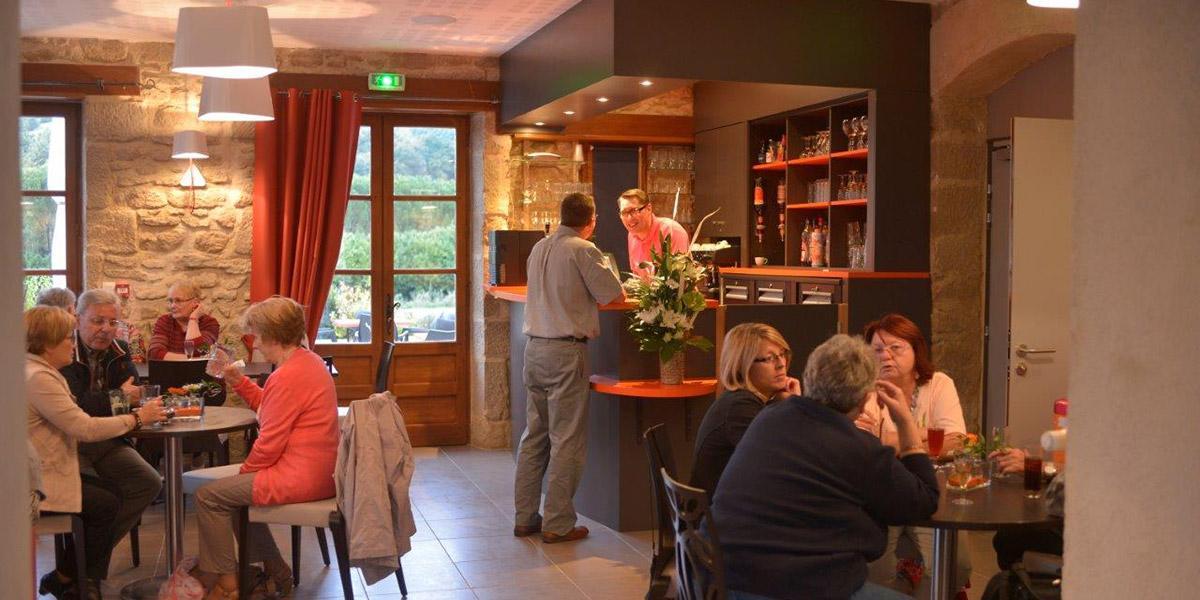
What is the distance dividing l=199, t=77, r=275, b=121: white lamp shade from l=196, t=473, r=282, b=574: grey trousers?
75.1 inches

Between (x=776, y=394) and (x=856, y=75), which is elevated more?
(x=856, y=75)

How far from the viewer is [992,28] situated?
21.4ft

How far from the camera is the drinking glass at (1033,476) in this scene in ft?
11.8

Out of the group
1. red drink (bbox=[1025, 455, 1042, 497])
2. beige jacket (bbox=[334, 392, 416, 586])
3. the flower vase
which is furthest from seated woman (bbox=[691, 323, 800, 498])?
the flower vase

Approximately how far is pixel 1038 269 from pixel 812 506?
3718mm

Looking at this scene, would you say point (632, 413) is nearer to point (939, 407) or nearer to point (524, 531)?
point (524, 531)

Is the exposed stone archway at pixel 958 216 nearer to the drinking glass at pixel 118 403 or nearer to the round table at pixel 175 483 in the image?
the round table at pixel 175 483

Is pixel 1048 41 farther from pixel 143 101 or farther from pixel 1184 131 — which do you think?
pixel 143 101

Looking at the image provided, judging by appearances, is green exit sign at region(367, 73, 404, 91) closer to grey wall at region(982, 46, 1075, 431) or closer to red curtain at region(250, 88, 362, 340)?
red curtain at region(250, 88, 362, 340)

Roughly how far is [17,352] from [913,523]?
7.76ft

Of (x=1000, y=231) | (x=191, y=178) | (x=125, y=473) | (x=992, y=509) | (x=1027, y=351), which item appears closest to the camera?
(x=992, y=509)

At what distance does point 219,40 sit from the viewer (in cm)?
474

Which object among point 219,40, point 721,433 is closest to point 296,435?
point 219,40

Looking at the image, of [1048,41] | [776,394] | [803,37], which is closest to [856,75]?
[803,37]
